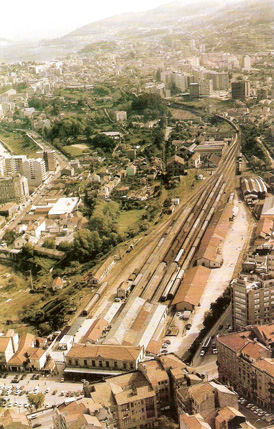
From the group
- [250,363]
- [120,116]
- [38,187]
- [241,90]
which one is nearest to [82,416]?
[250,363]

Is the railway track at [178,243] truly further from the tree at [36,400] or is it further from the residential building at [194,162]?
the tree at [36,400]

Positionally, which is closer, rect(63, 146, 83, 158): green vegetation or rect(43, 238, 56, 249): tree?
rect(43, 238, 56, 249): tree

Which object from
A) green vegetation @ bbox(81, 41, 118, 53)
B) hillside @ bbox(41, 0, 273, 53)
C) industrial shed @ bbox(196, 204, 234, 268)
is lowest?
industrial shed @ bbox(196, 204, 234, 268)

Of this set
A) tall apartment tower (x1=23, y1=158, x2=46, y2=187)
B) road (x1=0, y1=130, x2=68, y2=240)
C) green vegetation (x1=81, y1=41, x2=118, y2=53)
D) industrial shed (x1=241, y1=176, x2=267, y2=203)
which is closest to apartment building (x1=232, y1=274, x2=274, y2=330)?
industrial shed (x1=241, y1=176, x2=267, y2=203)

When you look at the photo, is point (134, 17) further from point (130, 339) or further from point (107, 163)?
point (130, 339)

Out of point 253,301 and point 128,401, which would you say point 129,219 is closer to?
point 253,301

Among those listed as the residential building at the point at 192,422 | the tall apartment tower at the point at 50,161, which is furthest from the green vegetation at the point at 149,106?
the residential building at the point at 192,422

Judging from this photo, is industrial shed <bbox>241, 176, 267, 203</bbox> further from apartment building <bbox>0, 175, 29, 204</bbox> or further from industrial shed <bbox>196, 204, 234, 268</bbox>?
apartment building <bbox>0, 175, 29, 204</bbox>

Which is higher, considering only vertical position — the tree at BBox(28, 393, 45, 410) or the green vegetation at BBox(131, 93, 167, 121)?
the green vegetation at BBox(131, 93, 167, 121)
